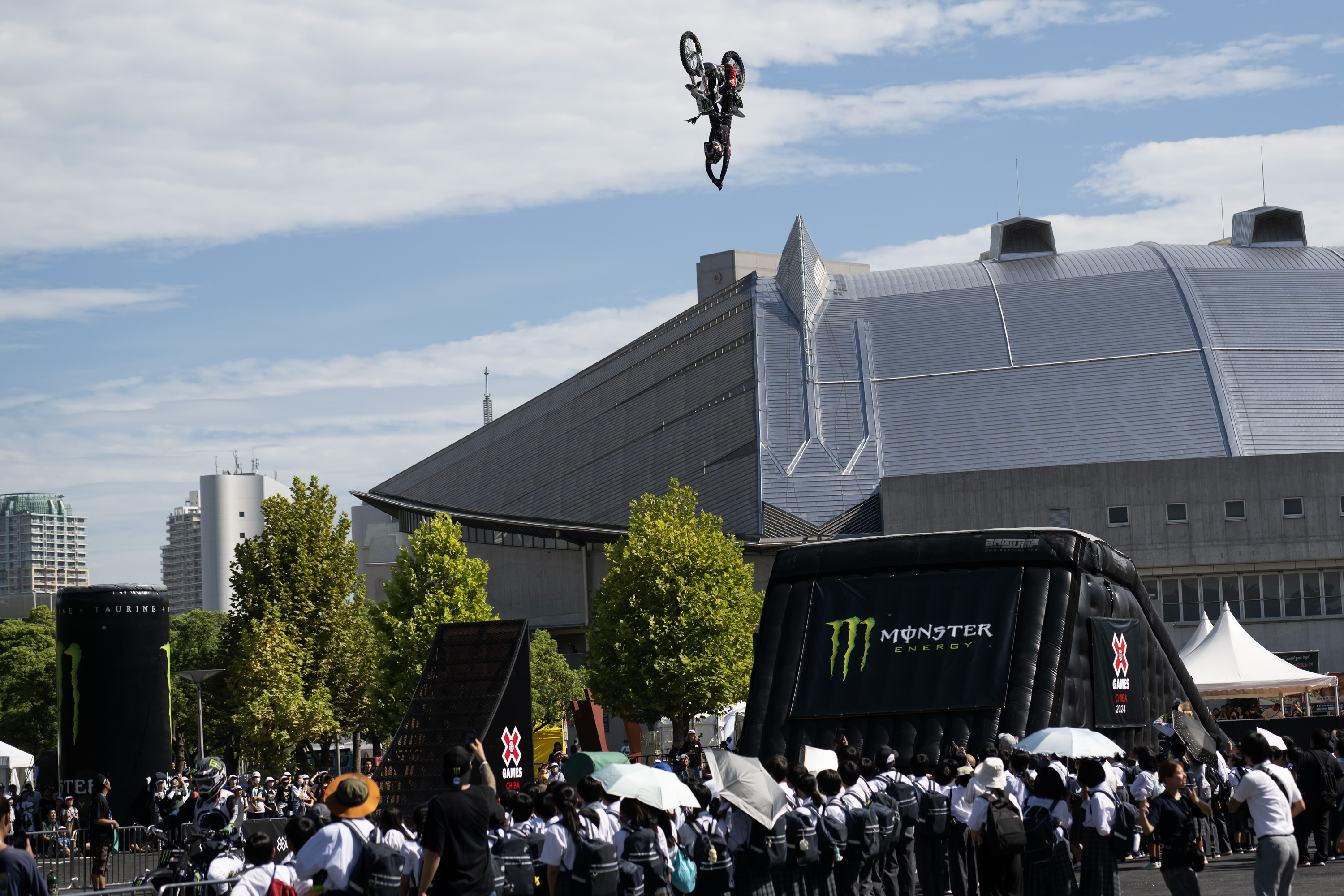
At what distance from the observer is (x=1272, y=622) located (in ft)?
190

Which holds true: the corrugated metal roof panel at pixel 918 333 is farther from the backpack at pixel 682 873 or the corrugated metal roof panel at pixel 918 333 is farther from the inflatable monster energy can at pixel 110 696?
the backpack at pixel 682 873

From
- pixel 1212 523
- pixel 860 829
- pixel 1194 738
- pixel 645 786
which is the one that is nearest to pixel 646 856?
pixel 645 786

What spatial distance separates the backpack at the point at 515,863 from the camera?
11.8 m

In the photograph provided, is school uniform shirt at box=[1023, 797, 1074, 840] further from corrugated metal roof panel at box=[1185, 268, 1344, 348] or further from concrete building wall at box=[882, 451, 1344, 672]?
corrugated metal roof panel at box=[1185, 268, 1344, 348]

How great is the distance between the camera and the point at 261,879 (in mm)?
9391

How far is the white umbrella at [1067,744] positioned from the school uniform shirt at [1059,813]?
1628mm

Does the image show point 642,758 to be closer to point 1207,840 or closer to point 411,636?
point 411,636

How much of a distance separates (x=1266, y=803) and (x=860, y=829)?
3.78 metres

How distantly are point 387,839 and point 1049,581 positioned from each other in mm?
9995

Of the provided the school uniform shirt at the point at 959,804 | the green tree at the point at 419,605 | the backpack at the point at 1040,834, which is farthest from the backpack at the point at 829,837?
the green tree at the point at 419,605

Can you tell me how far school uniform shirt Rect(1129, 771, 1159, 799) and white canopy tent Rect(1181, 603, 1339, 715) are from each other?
879 inches

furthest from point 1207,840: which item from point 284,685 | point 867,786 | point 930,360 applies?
point 930,360

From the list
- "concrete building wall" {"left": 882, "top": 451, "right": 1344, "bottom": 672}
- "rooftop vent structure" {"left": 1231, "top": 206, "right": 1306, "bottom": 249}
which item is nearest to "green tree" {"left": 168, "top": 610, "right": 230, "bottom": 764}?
"concrete building wall" {"left": 882, "top": 451, "right": 1344, "bottom": 672}

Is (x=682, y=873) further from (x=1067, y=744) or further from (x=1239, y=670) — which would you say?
(x=1239, y=670)
